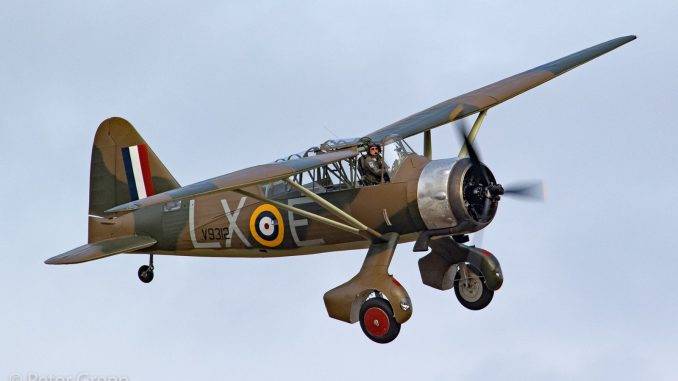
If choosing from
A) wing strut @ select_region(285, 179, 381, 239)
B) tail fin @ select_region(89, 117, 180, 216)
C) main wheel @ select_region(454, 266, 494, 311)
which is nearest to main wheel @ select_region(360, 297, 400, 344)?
wing strut @ select_region(285, 179, 381, 239)

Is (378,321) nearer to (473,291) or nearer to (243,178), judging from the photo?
(473,291)

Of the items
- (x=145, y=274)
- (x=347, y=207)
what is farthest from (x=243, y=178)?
(x=145, y=274)

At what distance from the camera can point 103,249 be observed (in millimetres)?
20641

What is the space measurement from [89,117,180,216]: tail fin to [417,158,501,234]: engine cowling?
5.54 meters

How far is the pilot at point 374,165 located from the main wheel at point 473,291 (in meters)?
2.22

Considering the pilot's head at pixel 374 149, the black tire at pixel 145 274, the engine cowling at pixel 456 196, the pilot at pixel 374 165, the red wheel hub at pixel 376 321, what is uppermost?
the pilot's head at pixel 374 149

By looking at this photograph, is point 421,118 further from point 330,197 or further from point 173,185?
point 173,185

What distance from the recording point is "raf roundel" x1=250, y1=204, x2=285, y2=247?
19.5 meters

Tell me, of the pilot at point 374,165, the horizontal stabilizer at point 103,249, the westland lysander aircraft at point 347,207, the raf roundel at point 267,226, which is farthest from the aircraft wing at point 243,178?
the horizontal stabilizer at point 103,249

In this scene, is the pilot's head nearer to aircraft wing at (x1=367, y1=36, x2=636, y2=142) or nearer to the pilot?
the pilot

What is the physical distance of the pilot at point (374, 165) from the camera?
18609mm

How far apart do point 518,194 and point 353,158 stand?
250cm

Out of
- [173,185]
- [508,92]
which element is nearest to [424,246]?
[508,92]

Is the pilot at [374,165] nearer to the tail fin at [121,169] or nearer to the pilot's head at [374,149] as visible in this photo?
the pilot's head at [374,149]
